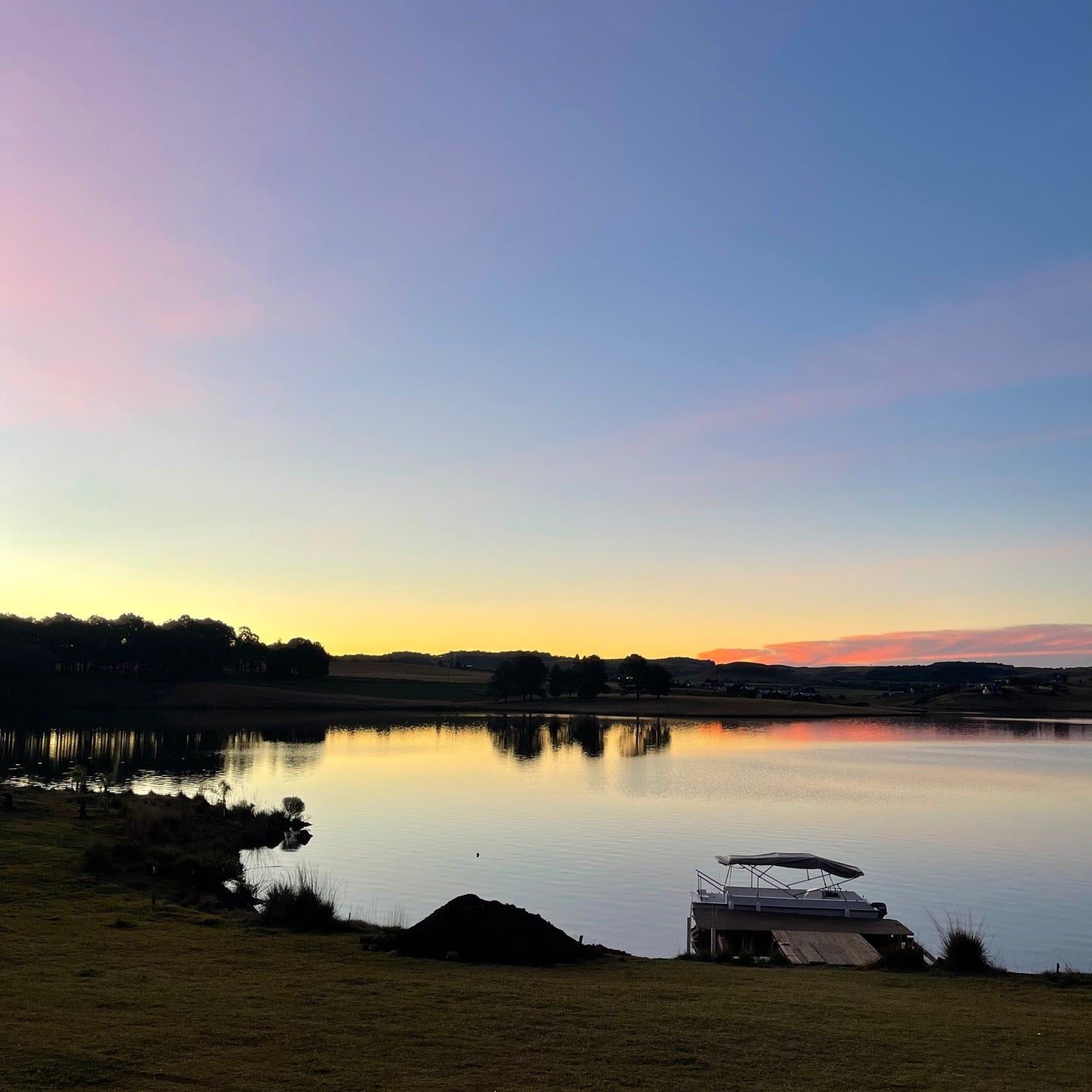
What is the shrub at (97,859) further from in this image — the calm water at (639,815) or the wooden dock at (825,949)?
the wooden dock at (825,949)

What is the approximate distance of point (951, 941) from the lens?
2212 cm

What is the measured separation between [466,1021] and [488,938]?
260 inches

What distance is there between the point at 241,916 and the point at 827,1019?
1549 cm

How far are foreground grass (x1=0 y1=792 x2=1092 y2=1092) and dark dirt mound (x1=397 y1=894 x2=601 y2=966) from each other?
2.86ft

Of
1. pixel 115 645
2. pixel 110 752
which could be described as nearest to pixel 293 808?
pixel 110 752

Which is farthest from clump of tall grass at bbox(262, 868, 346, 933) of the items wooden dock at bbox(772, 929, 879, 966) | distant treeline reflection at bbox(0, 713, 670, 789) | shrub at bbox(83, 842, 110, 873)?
distant treeline reflection at bbox(0, 713, 670, 789)

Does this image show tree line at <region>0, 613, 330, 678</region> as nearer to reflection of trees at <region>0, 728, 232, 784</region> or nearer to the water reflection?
the water reflection

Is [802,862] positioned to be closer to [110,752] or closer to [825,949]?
[825,949]

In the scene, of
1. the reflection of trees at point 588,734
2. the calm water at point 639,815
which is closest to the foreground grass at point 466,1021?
the calm water at point 639,815

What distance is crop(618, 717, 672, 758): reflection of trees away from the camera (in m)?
104

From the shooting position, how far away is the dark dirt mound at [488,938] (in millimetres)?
21094

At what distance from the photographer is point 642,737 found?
412ft

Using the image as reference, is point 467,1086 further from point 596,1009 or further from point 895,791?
point 895,791

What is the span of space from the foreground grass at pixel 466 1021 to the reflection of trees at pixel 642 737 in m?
77.9
